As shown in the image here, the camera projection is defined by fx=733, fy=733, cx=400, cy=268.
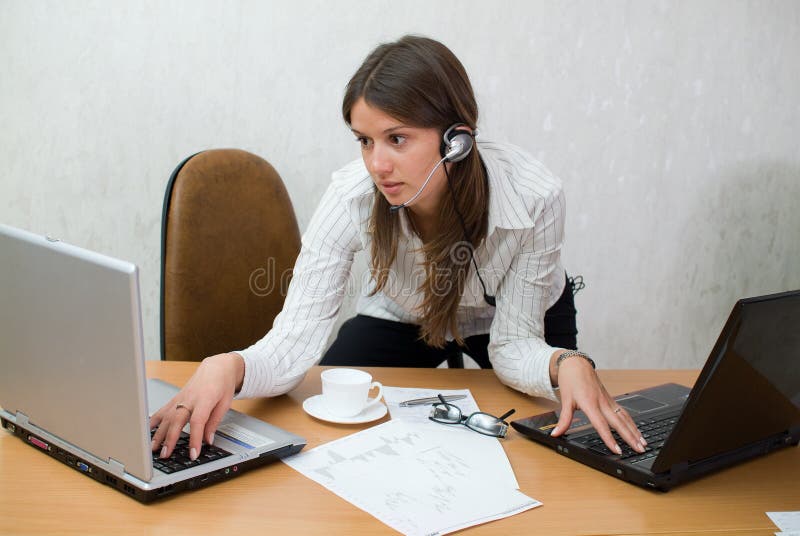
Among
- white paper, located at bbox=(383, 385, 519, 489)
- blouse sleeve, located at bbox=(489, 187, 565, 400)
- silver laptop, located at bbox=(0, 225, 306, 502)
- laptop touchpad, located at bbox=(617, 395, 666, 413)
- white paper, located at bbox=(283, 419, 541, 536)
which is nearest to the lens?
silver laptop, located at bbox=(0, 225, 306, 502)

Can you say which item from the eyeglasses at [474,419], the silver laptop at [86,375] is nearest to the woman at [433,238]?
the eyeglasses at [474,419]

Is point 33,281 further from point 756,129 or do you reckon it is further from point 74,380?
point 756,129

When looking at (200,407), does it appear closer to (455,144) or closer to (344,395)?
(344,395)

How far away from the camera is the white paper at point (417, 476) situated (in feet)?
2.85

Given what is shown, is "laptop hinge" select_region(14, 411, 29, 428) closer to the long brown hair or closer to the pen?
the pen

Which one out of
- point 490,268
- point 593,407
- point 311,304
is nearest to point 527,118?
point 490,268

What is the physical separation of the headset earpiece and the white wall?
2.80ft

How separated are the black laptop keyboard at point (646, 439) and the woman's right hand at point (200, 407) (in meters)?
0.52

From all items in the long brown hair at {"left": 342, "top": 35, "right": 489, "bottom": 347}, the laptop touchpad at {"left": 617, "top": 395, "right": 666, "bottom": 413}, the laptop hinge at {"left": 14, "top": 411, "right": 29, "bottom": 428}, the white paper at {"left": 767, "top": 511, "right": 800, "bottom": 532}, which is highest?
the long brown hair at {"left": 342, "top": 35, "right": 489, "bottom": 347}

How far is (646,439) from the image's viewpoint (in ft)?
3.55

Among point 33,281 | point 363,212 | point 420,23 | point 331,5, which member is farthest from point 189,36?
point 33,281

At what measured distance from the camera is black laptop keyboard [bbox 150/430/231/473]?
34.9 inches

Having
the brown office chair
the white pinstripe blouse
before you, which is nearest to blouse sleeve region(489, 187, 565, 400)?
the white pinstripe blouse

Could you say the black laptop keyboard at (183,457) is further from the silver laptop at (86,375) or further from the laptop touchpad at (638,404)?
the laptop touchpad at (638,404)
